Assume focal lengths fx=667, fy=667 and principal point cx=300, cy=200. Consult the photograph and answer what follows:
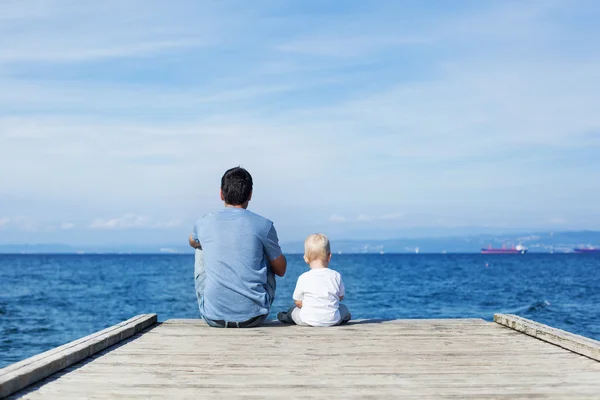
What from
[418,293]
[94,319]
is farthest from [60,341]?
[418,293]

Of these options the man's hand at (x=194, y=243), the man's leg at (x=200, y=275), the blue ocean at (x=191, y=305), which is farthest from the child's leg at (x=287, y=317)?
the blue ocean at (x=191, y=305)

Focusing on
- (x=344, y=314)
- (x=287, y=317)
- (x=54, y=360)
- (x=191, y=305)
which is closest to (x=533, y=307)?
(x=191, y=305)

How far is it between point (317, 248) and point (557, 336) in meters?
2.31

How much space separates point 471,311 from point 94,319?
54.5 feet

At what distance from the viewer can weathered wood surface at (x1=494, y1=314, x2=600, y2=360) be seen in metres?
4.99

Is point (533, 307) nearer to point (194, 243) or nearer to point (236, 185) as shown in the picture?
point (194, 243)

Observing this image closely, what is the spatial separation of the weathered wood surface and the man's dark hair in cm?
290

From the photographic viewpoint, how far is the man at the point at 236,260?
619 centimetres

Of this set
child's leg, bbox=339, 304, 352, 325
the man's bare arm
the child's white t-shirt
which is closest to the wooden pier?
the child's white t-shirt

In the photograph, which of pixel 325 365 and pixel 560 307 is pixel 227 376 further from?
pixel 560 307

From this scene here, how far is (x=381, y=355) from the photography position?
5020 millimetres

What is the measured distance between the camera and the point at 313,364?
464cm

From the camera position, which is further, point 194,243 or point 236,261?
point 194,243

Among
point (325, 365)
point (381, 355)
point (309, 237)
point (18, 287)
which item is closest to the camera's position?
point (325, 365)
